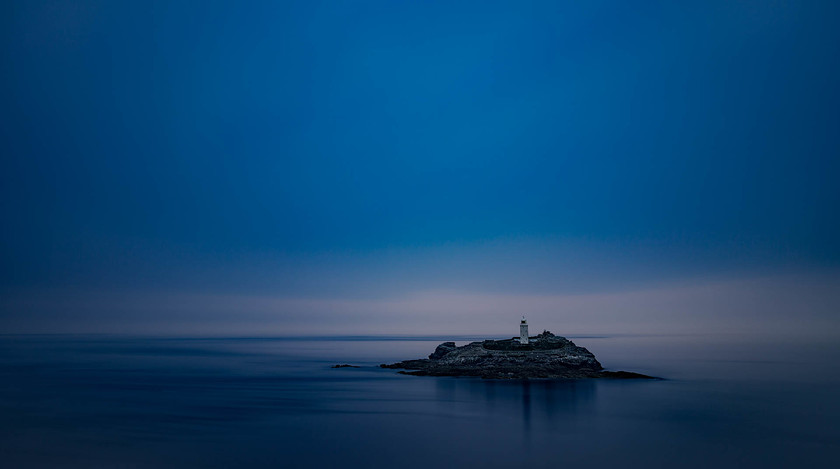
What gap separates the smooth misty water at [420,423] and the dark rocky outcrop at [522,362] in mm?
3102

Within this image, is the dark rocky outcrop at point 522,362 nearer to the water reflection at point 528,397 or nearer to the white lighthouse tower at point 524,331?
the white lighthouse tower at point 524,331

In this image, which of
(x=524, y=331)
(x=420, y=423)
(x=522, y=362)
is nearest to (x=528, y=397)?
(x=420, y=423)

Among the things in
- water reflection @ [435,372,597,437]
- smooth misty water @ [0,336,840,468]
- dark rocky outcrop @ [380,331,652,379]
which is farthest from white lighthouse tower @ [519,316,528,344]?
smooth misty water @ [0,336,840,468]

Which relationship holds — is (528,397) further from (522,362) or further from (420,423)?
(522,362)

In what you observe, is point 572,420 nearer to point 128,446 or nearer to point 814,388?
point 128,446

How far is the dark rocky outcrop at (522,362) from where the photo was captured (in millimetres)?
54594

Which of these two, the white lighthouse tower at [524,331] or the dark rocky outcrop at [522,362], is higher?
the white lighthouse tower at [524,331]

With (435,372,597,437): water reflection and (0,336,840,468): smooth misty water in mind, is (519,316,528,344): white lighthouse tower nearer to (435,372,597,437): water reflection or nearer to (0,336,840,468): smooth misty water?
(435,372,597,437): water reflection

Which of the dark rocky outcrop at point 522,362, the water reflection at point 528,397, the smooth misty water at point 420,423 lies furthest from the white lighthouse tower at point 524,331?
the smooth misty water at point 420,423

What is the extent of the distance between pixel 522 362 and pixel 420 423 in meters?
25.7

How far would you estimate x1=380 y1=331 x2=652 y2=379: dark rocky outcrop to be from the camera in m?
54.6

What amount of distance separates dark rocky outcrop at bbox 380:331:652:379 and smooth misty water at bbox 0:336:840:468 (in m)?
3.10

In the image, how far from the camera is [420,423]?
33.4m

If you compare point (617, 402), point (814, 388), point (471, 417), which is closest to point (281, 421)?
point (471, 417)
